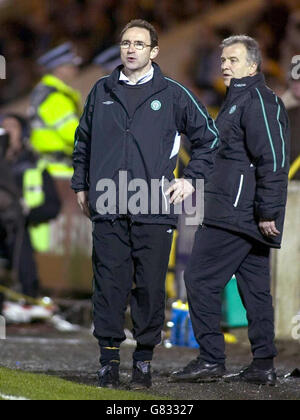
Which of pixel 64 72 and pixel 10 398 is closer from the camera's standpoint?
pixel 10 398

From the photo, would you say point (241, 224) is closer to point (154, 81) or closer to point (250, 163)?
point (250, 163)

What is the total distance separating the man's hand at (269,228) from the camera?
7.30 metres

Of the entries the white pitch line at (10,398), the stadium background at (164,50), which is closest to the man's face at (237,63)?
the white pitch line at (10,398)

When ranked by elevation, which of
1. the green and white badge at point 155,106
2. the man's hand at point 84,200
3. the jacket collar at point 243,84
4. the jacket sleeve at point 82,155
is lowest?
the man's hand at point 84,200

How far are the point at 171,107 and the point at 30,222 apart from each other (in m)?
5.65

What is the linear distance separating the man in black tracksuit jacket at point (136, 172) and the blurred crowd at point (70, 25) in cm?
1129

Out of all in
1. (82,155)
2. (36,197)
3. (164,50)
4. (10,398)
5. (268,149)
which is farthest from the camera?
(164,50)

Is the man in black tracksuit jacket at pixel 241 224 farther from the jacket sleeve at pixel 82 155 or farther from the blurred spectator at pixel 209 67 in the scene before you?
the blurred spectator at pixel 209 67

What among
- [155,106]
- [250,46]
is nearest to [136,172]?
[155,106]

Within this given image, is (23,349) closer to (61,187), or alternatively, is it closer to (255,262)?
(255,262)

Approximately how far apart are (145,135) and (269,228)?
0.94 metres

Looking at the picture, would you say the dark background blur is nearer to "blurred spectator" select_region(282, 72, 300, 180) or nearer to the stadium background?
the stadium background

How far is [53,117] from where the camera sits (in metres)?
13.9

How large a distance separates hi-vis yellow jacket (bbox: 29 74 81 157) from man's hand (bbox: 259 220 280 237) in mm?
A: 6442
